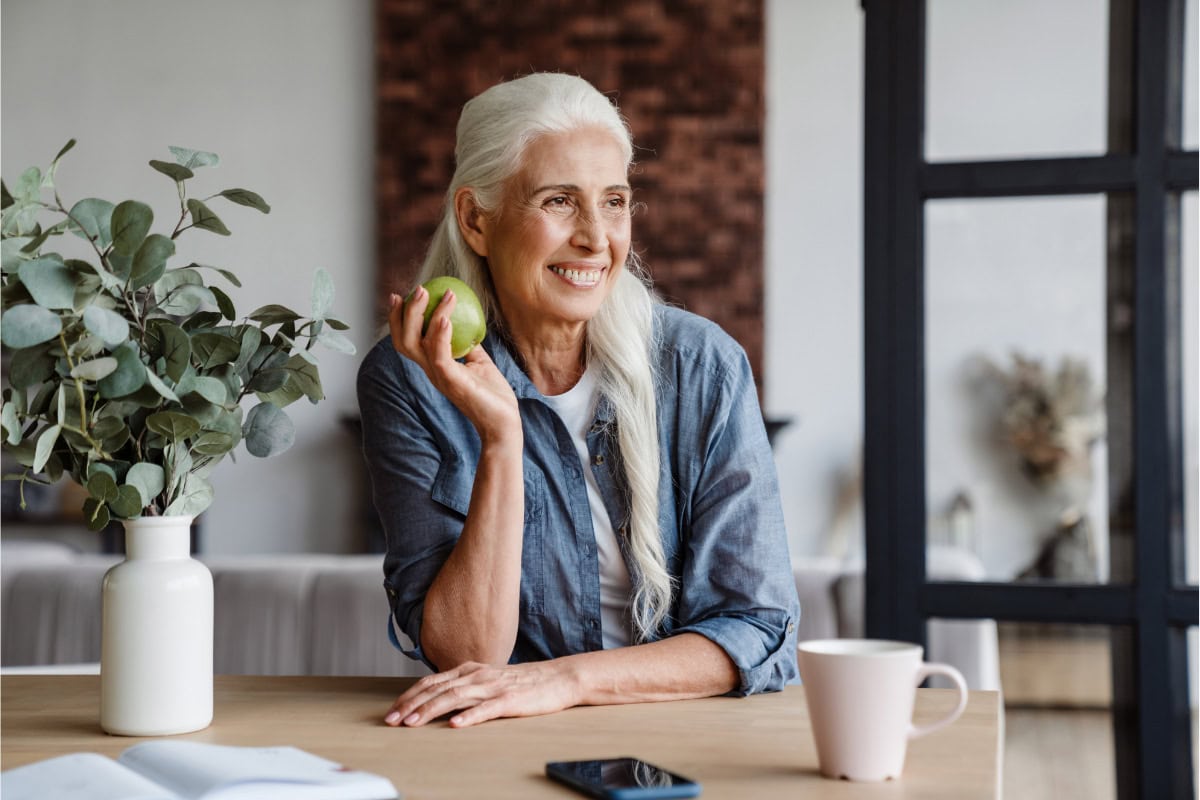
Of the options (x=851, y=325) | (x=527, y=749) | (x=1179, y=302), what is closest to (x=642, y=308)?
(x=527, y=749)

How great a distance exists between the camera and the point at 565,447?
1.57 m

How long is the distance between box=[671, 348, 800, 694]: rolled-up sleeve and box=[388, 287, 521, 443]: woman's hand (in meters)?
0.25

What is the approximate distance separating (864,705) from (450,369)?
24.3 inches

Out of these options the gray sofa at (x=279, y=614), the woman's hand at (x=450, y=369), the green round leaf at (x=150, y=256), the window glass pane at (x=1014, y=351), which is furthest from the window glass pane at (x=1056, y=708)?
the green round leaf at (x=150, y=256)

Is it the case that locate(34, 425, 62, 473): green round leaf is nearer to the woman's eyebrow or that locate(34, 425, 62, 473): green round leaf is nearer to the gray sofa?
the woman's eyebrow

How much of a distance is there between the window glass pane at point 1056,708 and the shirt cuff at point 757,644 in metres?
0.85

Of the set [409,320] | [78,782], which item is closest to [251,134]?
[409,320]

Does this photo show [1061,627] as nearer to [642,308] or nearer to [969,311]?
[969,311]

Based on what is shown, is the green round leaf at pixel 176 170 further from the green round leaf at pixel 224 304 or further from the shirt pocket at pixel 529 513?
the shirt pocket at pixel 529 513

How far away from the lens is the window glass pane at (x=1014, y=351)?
2.12 m

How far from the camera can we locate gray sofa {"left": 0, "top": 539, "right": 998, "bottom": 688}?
291 cm

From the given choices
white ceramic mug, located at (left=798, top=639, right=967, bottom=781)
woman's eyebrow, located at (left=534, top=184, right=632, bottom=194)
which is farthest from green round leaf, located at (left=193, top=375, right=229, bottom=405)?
woman's eyebrow, located at (left=534, top=184, right=632, bottom=194)

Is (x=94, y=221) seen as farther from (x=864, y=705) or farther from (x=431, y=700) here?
(x=864, y=705)

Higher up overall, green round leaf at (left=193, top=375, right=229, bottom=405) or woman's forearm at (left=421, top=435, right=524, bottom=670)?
green round leaf at (left=193, top=375, right=229, bottom=405)
